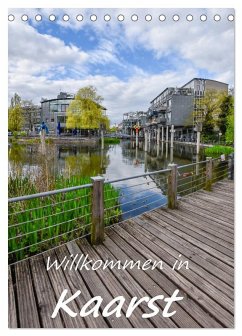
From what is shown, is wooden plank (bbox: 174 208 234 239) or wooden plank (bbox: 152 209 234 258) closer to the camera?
wooden plank (bbox: 152 209 234 258)

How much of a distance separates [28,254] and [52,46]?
2486mm

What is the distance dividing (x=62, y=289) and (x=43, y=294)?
15 cm

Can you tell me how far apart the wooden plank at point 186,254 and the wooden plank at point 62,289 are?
48.4 inches

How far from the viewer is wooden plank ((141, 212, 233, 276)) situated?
2.60m

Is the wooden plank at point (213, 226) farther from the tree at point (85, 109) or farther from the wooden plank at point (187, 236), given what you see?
the tree at point (85, 109)

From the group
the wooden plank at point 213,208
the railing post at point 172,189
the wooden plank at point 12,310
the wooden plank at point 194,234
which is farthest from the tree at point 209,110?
the wooden plank at point 12,310

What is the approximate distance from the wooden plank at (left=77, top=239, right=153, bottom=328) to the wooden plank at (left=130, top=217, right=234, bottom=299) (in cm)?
80

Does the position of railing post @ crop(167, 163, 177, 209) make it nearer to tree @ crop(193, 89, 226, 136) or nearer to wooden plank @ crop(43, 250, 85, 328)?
wooden plank @ crop(43, 250, 85, 328)

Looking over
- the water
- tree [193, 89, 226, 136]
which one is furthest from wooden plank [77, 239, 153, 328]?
tree [193, 89, 226, 136]

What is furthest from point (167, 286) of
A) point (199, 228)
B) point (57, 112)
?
point (57, 112)

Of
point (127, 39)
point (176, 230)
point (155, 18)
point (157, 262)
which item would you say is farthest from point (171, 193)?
point (155, 18)

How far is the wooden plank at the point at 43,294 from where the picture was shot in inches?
67.0
